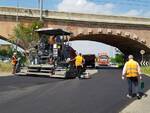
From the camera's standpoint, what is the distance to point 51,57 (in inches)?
1299

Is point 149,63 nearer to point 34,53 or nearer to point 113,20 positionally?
point 113,20

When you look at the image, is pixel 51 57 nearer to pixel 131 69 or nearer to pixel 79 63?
pixel 79 63

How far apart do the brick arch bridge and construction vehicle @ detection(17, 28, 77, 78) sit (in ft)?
89.5

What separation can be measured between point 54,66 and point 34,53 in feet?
7.92

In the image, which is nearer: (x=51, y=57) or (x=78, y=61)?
(x=51, y=57)

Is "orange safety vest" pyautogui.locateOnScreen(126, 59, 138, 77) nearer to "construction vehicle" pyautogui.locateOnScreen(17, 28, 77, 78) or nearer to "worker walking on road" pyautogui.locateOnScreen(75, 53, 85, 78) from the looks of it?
"construction vehicle" pyautogui.locateOnScreen(17, 28, 77, 78)

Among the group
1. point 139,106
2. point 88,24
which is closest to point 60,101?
point 139,106

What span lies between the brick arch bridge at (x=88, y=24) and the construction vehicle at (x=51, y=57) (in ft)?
89.5

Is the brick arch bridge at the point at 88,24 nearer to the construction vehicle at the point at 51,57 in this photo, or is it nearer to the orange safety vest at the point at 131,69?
the construction vehicle at the point at 51,57

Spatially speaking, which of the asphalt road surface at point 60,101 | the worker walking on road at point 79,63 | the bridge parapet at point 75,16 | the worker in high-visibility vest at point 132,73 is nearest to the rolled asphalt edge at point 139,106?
the asphalt road surface at point 60,101

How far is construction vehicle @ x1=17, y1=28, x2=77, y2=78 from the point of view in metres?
32.1

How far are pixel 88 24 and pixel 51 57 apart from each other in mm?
34713

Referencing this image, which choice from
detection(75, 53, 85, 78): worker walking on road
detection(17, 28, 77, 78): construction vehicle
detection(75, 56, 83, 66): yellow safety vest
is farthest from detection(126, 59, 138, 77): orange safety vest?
detection(75, 56, 83, 66): yellow safety vest

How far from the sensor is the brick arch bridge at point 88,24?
2430 inches
